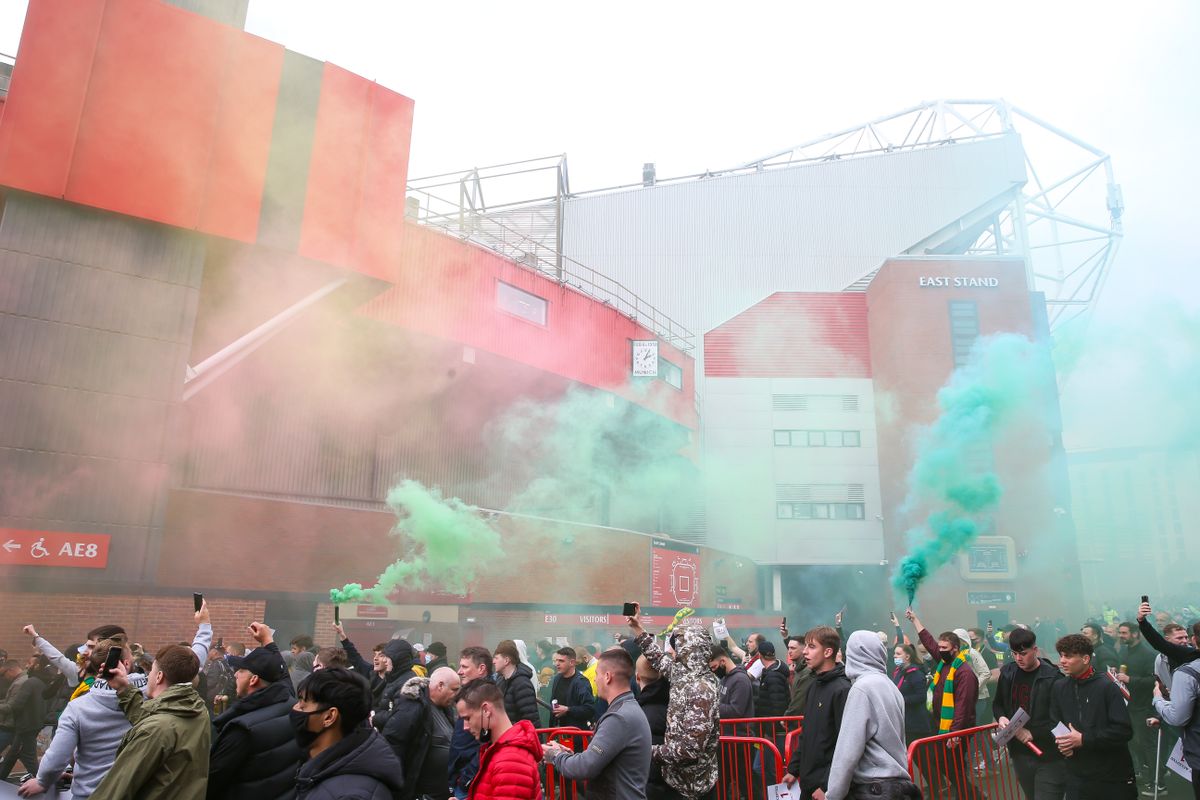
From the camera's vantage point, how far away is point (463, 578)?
62.1 ft

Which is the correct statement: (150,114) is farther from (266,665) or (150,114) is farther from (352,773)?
(352,773)

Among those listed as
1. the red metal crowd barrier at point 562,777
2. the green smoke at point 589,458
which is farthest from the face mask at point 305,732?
the green smoke at point 589,458

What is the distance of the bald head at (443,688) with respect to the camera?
5094 mm

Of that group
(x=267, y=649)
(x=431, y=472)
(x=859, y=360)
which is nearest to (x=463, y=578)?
(x=431, y=472)

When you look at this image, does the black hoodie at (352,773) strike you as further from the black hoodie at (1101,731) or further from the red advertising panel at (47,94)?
the red advertising panel at (47,94)

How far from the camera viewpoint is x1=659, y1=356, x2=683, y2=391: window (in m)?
29.6

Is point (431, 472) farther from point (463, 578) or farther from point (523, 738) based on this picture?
point (523, 738)

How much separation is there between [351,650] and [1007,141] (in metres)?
41.4

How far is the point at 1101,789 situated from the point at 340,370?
18314 millimetres

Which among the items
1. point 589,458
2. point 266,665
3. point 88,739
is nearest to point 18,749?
point 88,739

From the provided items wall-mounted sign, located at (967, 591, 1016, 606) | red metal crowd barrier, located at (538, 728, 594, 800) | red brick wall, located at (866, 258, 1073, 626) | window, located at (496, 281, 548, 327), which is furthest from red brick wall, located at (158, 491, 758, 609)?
wall-mounted sign, located at (967, 591, 1016, 606)

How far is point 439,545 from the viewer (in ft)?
62.0

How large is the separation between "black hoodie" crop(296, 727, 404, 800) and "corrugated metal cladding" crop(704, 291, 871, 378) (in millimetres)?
34320

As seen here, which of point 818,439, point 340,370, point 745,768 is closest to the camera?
point 745,768
